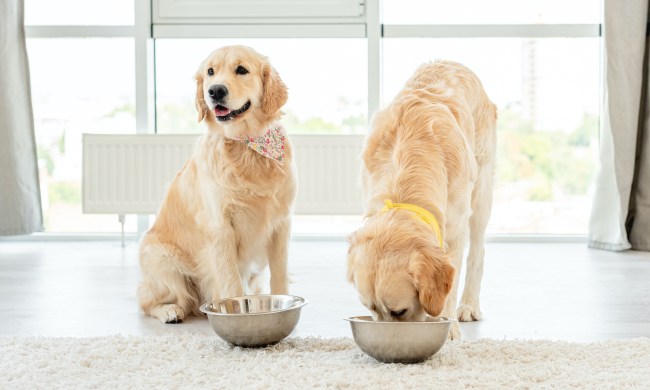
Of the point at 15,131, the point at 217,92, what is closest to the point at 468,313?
the point at 217,92

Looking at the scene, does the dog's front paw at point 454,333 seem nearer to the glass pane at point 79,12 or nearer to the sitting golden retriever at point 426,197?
the sitting golden retriever at point 426,197

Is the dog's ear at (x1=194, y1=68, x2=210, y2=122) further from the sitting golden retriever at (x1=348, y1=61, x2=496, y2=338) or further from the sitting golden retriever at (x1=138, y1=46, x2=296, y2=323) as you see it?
the sitting golden retriever at (x1=348, y1=61, x2=496, y2=338)

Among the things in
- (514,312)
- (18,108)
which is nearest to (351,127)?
(18,108)

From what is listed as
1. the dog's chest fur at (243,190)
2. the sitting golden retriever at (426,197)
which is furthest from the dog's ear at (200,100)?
the sitting golden retriever at (426,197)

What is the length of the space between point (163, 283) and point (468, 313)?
113 centimetres

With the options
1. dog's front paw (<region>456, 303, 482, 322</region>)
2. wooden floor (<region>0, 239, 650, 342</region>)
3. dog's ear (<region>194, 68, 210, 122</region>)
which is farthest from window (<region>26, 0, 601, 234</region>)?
dog's front paw (<region>456, 303, 482, 322</region>)

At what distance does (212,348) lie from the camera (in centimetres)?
210

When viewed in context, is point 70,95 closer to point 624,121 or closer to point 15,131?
point 15,131

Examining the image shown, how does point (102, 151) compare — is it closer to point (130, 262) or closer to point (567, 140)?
point (130, 262)

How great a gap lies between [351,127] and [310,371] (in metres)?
3.31

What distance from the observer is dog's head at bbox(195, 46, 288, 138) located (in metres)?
2.46

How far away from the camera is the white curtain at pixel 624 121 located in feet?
14.6

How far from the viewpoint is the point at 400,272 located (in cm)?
172

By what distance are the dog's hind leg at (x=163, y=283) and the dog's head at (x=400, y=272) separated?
104 cm
